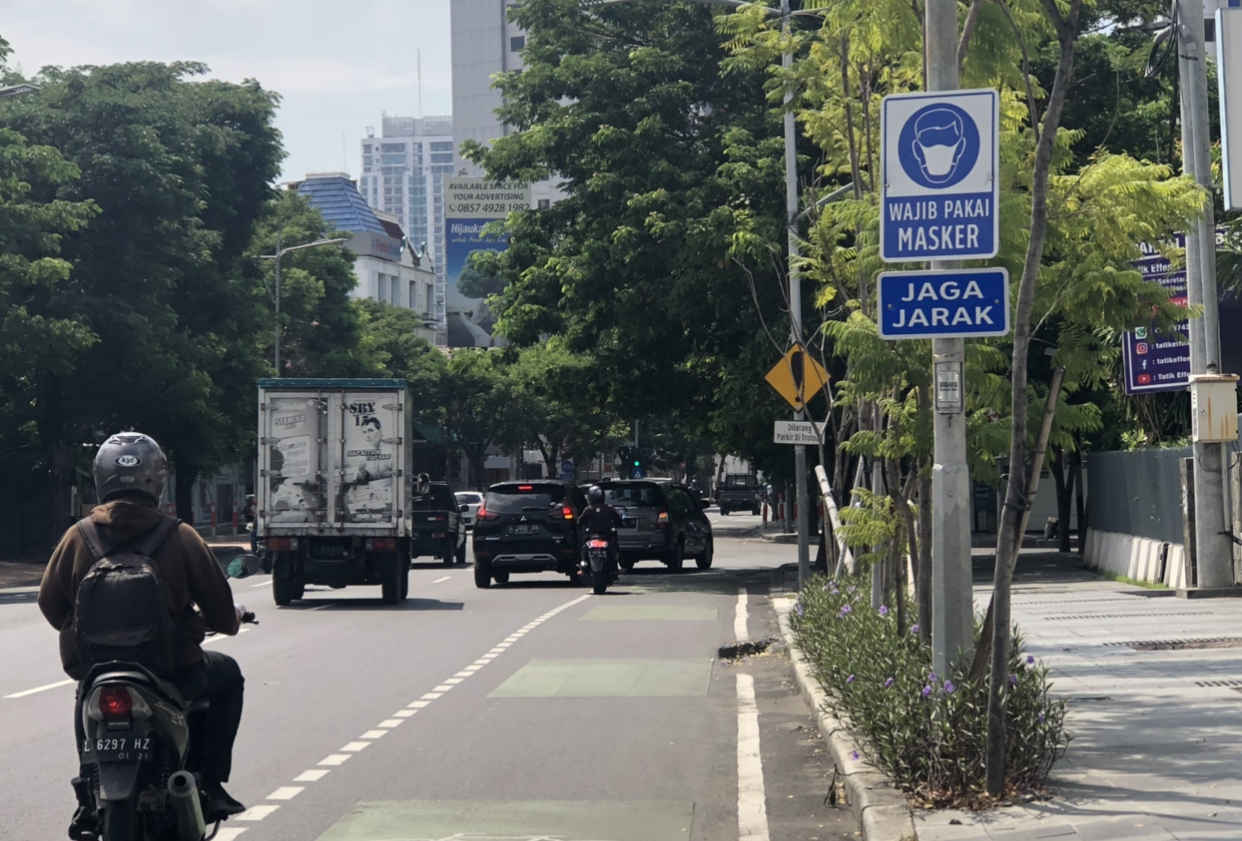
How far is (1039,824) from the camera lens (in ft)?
22.5

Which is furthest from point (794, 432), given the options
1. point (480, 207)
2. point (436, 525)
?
point (480, 207)

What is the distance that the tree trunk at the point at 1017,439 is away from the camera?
7289 millimetres

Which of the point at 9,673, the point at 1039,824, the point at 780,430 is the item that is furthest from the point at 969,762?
the point at 780,430

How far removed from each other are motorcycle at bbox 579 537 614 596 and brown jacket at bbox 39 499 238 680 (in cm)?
1818

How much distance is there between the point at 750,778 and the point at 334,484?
14.6m

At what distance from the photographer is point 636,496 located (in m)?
29.8

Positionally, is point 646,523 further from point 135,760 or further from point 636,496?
point 135,760

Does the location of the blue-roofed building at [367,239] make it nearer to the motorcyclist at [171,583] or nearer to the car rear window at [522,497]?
the car rear window at [522,497]

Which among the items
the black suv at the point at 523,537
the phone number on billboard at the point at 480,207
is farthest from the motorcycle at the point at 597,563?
the phone number on billboard at the point at 480,207

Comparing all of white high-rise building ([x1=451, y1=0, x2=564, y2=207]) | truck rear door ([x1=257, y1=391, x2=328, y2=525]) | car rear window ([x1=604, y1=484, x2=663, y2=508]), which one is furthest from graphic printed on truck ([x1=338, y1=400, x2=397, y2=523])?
white high-rise building ([x1=451, y1=0, x2=564, y2=207])

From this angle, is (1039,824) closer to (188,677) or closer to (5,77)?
(188,677)

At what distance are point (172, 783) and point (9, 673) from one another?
1013 cm

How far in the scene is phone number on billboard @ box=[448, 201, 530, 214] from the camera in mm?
87438

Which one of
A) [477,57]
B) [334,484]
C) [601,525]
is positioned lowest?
[601,525]
